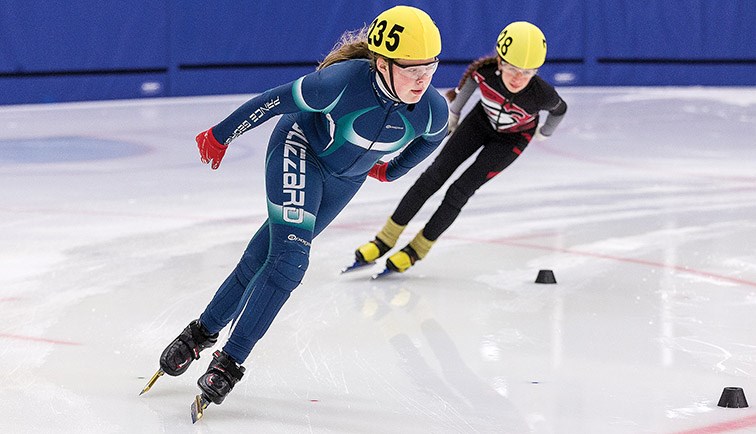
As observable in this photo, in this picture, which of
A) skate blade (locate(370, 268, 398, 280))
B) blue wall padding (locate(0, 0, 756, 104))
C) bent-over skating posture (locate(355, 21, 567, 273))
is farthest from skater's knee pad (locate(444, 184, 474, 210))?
blue wall padding (locate(0, 0, 756, 104))

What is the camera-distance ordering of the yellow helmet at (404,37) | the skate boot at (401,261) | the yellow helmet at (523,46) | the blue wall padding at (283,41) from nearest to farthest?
the yellow helmet at (404,37)
the yellow helmet at (523,46)
the skate boot at (401,261)
the blue wall padding at (283,41)

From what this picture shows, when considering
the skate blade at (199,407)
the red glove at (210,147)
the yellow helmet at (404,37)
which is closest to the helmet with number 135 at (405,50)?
the yellow helmet at (404,37)

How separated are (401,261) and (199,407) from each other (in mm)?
2128

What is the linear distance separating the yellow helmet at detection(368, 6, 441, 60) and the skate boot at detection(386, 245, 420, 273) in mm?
1948

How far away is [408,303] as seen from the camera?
4727 mm

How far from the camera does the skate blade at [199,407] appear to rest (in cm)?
316

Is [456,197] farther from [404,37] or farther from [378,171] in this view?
[404,37]

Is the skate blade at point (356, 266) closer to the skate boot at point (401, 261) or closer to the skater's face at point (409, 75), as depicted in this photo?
the skate boot at point (401, 261)

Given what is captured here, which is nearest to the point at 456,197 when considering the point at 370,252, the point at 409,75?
the point at 370,252

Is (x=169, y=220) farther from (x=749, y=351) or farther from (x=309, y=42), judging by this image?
(x=309, y=42)

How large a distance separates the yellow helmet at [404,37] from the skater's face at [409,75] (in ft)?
0.06

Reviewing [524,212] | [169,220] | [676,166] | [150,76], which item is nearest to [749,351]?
[524,212]

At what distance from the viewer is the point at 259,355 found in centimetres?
386

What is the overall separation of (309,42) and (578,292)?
9.53m
